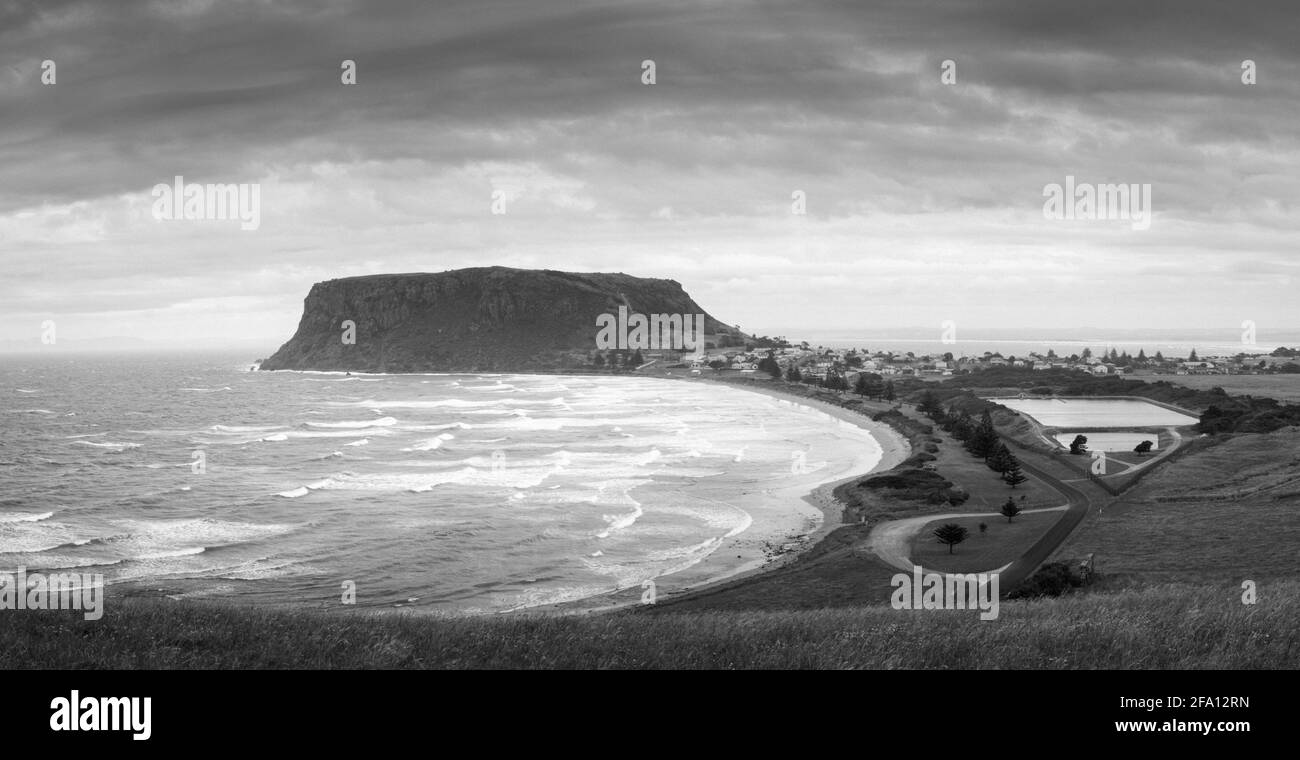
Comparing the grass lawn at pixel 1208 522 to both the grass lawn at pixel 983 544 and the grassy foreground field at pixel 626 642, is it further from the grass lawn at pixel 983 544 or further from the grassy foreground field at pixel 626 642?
the grassy foreground field at pixel 626 642

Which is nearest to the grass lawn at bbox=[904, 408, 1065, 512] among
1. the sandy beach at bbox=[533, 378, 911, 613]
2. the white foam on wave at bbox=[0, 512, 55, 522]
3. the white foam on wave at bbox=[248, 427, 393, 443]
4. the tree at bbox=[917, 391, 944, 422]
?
the sandy beach at bbox=[533, 378, 911, 613]

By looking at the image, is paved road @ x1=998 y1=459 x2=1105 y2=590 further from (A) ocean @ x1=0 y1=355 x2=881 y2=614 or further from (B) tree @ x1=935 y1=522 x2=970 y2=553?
(A) ocean @ x1=0 y1=355 x2=881 y2=614

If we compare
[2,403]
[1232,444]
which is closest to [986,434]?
[1232,444]

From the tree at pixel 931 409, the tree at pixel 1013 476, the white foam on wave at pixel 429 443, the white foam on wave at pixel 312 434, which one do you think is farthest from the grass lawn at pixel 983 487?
the white foam on wave at pixel 312 434

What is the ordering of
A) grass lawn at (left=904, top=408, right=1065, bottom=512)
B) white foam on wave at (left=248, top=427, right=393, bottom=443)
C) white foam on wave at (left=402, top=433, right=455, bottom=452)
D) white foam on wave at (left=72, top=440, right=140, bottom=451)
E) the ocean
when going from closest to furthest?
the ocean
grass lawn at (left=904, top=408, right=1065, bottom=512)
white foam on wave at (left=72, top=440, right=140, bottom=451)
white foam on wave at (left=402, top=433, right=455, bottom=452)
white foam on wave at (left=248, top=427, right=393, bottom=443)
